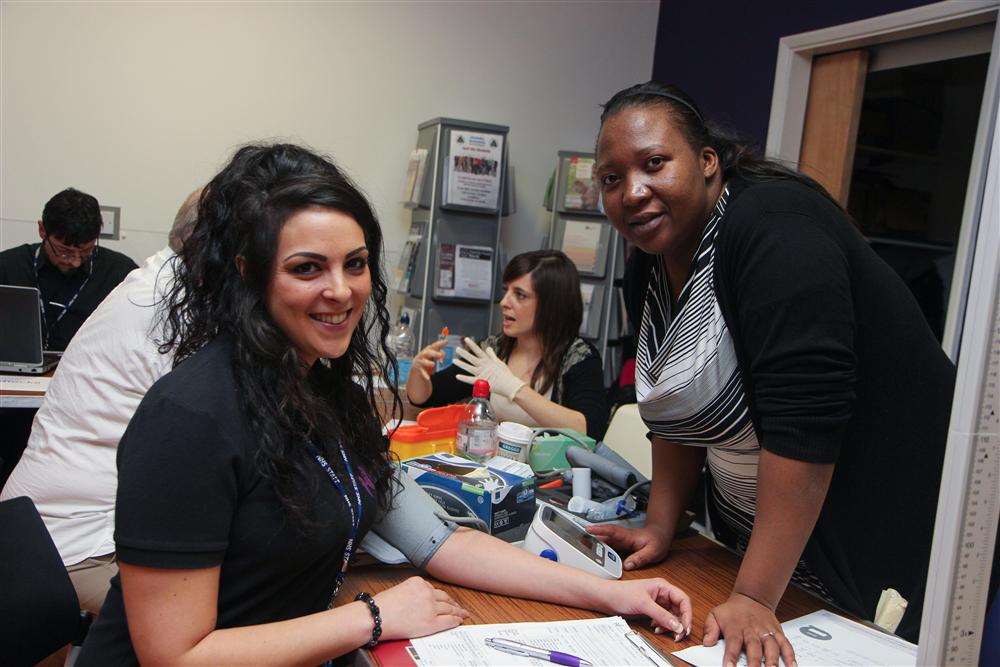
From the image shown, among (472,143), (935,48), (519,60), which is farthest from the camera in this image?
(519,60)

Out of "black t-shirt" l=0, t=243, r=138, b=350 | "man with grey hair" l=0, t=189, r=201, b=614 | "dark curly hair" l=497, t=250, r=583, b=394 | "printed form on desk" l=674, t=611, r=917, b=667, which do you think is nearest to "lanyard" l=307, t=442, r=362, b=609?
"printed form on desk" l=674, t=611, r=917, b=667

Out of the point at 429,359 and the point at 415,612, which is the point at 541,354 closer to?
the point at 429,359

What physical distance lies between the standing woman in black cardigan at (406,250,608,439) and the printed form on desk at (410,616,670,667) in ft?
5.68

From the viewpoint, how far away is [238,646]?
3.17 feet

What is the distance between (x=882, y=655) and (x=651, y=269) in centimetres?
75

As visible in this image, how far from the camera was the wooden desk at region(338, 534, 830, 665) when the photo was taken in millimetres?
1147

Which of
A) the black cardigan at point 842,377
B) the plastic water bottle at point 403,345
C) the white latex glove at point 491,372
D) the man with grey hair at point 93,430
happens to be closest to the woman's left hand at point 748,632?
the black cardigan at point 842,377

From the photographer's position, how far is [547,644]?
1.05 metres

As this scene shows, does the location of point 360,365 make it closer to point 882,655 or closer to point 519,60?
point 882,655

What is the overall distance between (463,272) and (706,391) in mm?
3832

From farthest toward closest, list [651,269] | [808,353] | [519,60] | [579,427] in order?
[519,60] → [579,427] → [651,269] → [808,353]

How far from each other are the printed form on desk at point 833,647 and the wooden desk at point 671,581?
0.03m

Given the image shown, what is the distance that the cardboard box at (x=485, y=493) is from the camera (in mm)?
1424

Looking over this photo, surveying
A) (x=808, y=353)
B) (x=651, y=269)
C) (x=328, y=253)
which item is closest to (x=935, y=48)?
(x=651, y=269)
